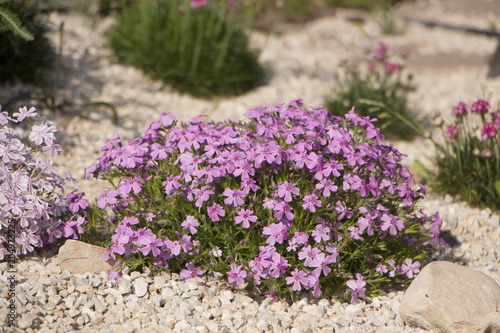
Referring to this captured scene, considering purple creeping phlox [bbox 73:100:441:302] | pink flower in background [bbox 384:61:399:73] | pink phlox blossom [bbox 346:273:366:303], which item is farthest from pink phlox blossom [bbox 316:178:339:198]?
pink flower in background [bbox 384:61:399:73]

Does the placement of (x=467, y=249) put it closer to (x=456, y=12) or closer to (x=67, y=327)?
(x=67, y=327)

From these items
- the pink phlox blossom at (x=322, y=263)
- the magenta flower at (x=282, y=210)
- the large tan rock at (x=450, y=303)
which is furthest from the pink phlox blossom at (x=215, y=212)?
the large tan rock at (x=450, y=303)

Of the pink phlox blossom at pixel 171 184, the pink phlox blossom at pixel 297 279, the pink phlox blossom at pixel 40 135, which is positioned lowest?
the pink phlox blossom at pixel 297 279

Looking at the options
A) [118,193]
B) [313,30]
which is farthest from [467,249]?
[313,30]

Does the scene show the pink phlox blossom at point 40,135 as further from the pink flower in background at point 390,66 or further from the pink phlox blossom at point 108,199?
the pink flower in background at point 390,66

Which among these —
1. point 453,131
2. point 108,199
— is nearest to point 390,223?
point 453,131
